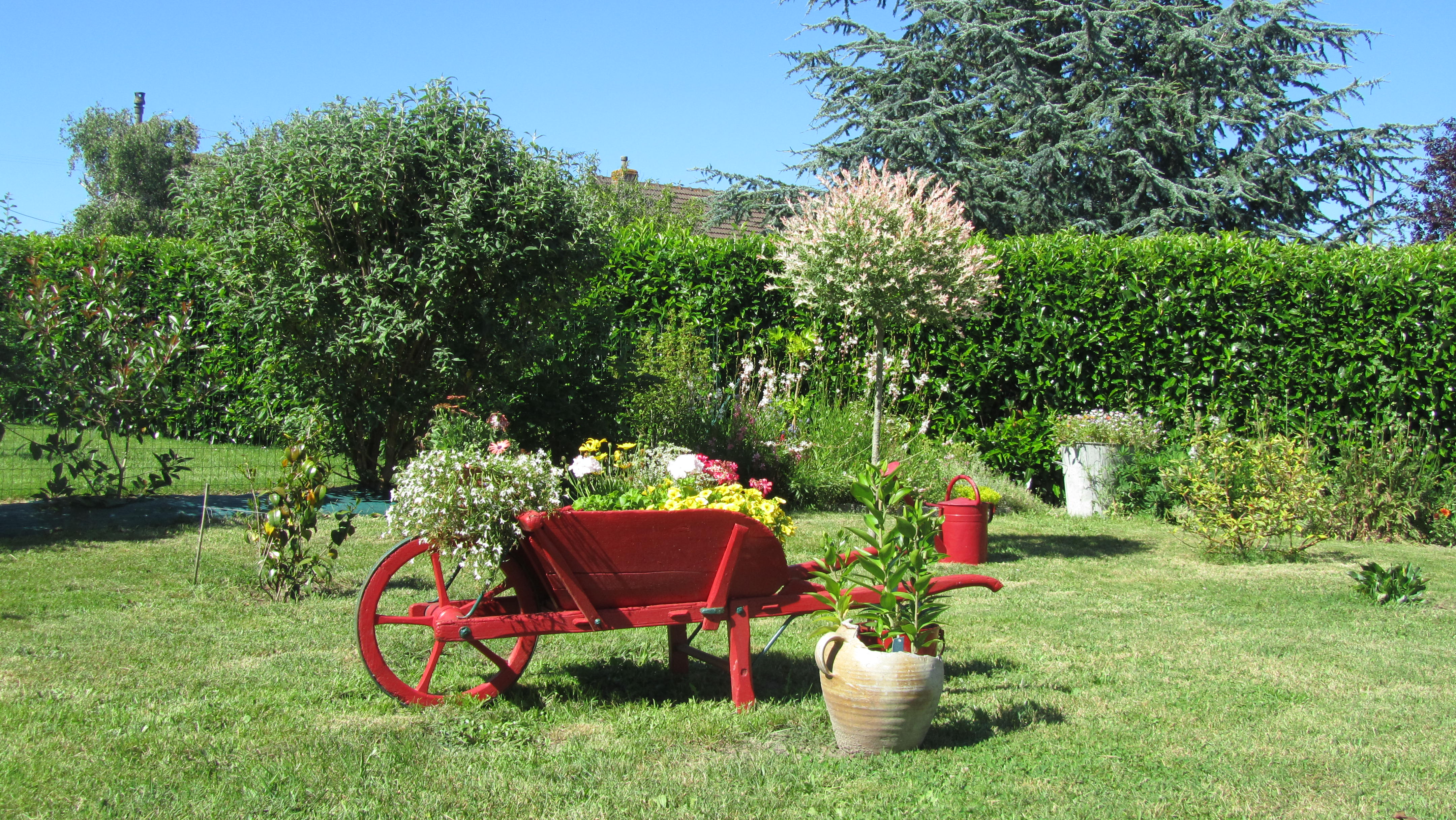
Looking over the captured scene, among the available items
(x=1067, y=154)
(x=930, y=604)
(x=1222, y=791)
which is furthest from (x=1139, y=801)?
(x=1067, y=154)

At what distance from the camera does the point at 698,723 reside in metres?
3.42

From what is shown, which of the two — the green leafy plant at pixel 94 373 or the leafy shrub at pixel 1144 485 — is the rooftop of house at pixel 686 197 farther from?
the green leafy plant at pixel 94 373

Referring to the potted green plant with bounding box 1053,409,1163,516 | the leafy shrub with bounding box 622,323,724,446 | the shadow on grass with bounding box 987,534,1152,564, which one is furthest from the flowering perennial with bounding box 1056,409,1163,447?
the leafy shrub with bounding box 622,323,724,446

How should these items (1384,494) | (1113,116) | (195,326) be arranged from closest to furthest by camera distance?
(1384,494) → (195,326) → (1113,116)

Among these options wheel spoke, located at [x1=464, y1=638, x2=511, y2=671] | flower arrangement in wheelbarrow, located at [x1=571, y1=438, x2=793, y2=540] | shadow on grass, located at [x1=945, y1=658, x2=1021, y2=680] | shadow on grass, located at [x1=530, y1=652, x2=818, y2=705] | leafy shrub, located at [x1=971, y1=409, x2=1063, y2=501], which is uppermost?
leafy shrub, located at [x1=971, y1=409, x2=1063, y2=501]

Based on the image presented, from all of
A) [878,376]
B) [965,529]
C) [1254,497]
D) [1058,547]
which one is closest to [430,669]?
[965,529]

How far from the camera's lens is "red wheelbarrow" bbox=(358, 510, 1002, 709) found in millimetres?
3406

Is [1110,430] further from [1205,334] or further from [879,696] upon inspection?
[879,696]

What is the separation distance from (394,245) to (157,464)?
11.6ft

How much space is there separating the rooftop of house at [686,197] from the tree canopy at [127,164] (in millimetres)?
9982

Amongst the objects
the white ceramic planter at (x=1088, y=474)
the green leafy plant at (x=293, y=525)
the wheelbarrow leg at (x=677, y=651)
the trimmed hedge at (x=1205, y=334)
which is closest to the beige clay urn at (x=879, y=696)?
the wheelbarrow leg at (x=677, y=651)

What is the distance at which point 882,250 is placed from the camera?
6.37 meters

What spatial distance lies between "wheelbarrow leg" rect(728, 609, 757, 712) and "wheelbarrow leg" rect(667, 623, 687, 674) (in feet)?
1.38

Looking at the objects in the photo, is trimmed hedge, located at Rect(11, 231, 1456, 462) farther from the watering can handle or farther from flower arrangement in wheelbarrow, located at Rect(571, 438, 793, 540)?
the watering can handle
